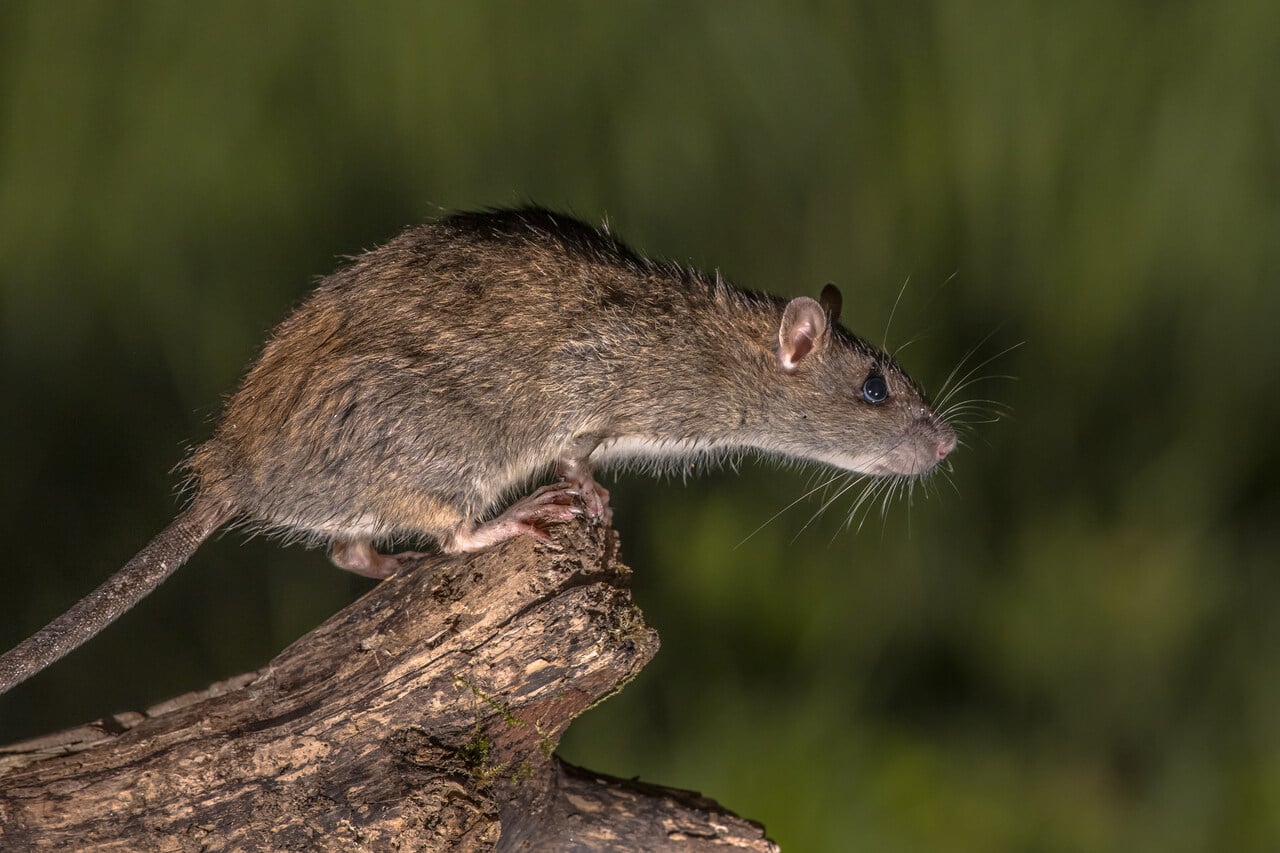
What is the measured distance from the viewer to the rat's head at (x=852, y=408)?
3.77 m

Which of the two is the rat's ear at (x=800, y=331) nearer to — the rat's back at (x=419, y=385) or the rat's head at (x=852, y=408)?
the rat's head at (x=852, y=408)

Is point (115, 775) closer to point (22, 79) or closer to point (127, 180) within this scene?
point (127, 180)

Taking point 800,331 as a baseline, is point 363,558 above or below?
below

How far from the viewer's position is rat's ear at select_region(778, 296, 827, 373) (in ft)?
11.9

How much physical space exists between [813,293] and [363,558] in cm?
212

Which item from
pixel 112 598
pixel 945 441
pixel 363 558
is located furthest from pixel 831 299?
pixel 112 598

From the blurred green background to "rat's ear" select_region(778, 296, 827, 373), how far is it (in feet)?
4.05

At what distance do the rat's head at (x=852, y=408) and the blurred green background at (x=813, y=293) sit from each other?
100 centimetres

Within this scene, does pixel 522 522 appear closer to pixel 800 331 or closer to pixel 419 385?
pixel 419 385

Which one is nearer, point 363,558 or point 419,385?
point 419,385

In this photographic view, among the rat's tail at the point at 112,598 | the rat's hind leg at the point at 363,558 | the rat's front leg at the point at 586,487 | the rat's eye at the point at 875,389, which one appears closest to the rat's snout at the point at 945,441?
the rat's eye at the point at 875,389

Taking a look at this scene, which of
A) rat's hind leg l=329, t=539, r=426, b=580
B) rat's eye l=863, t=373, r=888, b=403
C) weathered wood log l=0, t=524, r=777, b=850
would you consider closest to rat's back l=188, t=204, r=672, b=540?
rat's hind leg l=329, t=539, r=426, b=580

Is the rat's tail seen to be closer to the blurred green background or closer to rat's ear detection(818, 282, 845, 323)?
the blurred green background

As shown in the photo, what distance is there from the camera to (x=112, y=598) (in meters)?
3.19
